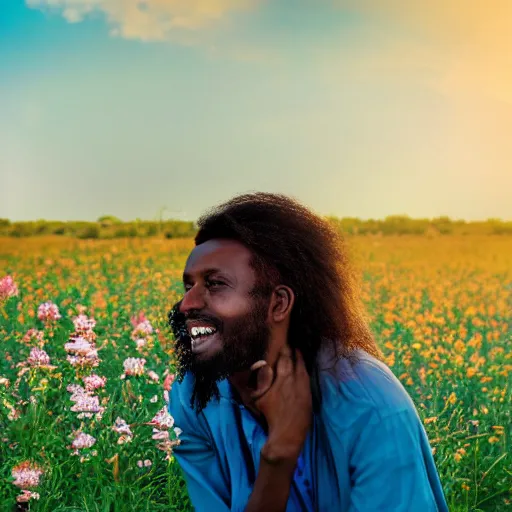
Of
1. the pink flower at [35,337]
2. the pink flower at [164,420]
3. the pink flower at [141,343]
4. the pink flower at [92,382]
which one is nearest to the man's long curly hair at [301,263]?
the pink flower at [164,420]

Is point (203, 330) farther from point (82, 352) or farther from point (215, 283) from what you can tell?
point (82, 352)

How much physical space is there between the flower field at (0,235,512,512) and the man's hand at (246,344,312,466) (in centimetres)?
59

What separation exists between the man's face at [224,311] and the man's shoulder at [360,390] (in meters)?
0.18

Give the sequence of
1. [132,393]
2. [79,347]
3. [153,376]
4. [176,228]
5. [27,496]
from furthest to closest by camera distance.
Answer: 1. [176,228]
2. [132,393]
3. [153,376]
4. [79,347]
5. [27,496]

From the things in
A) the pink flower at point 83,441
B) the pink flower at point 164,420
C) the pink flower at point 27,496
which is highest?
the pink flower at point 164,420

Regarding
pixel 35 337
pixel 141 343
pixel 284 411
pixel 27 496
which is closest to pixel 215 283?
pixel 284 411

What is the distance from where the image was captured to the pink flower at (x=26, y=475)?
8.68 feet

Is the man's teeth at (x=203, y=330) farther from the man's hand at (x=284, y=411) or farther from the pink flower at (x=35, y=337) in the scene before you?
the pink flower at (x=35, y=337)

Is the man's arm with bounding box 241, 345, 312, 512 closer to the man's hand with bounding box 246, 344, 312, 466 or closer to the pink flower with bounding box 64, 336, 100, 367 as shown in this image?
the man's hand with bounding box 246, 344, 312, 466

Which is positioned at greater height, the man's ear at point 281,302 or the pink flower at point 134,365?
the man's ear at point 281,302

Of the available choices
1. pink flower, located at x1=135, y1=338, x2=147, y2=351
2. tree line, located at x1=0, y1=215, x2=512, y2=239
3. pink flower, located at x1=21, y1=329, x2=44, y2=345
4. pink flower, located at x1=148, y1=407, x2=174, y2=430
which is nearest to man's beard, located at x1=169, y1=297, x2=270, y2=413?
pink flower, located at x1=148, y1=407, x2=174, y2=430

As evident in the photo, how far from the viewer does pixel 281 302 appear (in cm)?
186

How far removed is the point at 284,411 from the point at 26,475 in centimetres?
125

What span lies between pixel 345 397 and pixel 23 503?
1.70 meters
